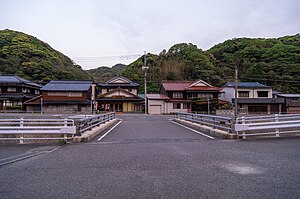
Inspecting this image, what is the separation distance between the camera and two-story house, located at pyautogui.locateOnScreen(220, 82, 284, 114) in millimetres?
45688

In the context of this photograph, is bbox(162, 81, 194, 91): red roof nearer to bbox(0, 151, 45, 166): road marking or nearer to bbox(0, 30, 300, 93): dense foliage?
bbox(0, 30, 300, 93): dense foliage

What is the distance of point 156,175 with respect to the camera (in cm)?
476

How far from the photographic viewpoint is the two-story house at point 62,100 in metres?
43.8

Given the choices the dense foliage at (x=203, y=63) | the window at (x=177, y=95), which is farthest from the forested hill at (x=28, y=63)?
the window at (x=177, y=95)

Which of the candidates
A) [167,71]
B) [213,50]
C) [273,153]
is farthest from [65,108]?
[213,50]

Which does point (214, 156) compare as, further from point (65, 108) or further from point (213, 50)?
point (213, 50)

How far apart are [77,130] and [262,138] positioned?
7.98m

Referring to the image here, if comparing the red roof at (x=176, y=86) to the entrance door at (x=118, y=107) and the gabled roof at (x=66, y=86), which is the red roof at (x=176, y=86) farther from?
the gabled roof at (x=66, y=86)

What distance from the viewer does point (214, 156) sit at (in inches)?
260

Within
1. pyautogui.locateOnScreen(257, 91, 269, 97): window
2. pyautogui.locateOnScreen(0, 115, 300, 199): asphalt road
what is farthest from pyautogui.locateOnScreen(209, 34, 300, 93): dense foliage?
pyautogui.locateOnScreen(0, 115, 300, 199): asphalt road

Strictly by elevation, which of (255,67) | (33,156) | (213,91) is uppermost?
(255,67)

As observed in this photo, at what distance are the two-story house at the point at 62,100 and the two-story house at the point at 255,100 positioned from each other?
94.8 ft

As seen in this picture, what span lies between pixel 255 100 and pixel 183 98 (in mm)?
14134

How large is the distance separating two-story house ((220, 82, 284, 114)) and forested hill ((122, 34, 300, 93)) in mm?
9692
